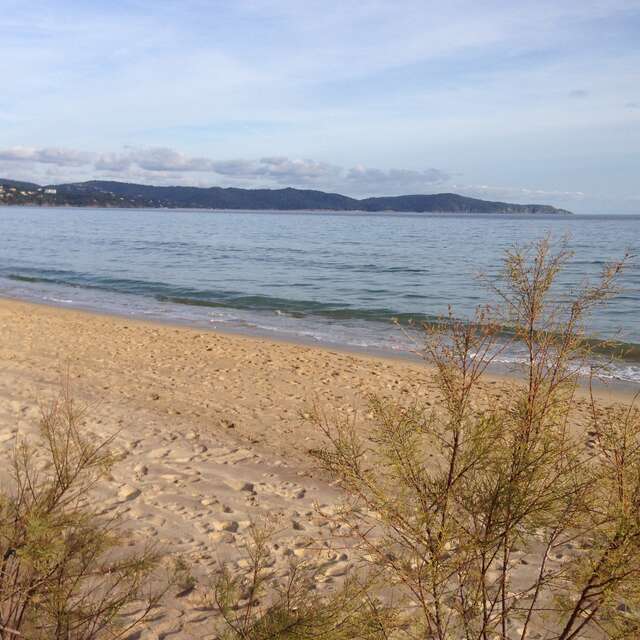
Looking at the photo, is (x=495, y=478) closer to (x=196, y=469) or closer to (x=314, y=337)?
(x=196, y=469)

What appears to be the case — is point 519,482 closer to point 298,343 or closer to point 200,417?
point 200,417

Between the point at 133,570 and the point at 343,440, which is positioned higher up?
the point at 343,440

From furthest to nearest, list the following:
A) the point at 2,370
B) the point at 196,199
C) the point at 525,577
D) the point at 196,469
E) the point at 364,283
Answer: the point at 196,199, the point at 364,283, the point at 2,370, the point at 196,469, the point at 525,577

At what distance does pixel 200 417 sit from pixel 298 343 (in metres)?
7.00

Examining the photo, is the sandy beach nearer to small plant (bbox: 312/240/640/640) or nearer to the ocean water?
small plant (bbox: 312/240/640/640)

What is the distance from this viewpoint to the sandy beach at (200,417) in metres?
5.15

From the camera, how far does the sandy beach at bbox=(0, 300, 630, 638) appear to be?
5148mm

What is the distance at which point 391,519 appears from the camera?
95.0 inches

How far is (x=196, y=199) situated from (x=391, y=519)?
18726cm

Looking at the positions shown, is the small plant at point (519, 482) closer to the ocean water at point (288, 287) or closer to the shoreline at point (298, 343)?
the ocean water at point (288, 287)

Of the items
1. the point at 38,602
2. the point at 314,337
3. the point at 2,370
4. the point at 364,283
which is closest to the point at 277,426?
the point at 2,370

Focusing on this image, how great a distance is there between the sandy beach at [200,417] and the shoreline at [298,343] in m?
0.19

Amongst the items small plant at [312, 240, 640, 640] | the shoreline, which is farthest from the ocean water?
small plant at [312, 240, 640, 640]

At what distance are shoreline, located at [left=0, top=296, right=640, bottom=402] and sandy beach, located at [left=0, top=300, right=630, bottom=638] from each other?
0.63ft
